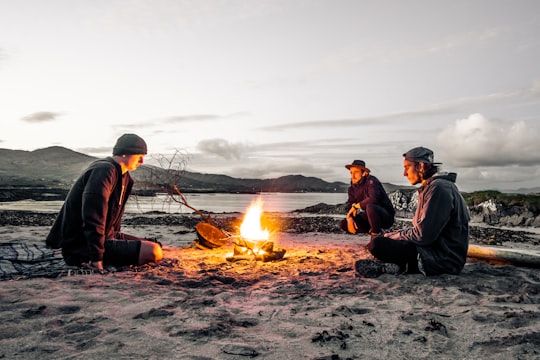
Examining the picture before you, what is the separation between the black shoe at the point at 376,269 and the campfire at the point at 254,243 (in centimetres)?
177

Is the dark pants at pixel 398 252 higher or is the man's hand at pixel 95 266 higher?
the dark pants at pixel 398 252

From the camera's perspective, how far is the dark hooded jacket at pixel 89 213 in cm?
511

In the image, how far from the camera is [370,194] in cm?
804

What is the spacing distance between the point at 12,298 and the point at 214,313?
2308 millimetres

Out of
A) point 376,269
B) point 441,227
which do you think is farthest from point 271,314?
point 441,227

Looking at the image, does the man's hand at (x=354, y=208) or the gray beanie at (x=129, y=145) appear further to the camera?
the man's hand at (x=354, y=208)

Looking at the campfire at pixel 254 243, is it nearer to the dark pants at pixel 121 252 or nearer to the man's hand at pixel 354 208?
the dark pants at pixel 121 252

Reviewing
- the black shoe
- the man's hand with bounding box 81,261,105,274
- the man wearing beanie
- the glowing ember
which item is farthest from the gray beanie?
the black shoe

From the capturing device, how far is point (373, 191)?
8000 millimetres

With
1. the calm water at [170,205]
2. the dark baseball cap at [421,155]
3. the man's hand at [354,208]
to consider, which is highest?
the dark baseball cap at [421,155]

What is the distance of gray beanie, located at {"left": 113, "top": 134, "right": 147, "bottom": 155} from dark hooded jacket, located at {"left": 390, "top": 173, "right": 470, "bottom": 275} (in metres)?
4.17

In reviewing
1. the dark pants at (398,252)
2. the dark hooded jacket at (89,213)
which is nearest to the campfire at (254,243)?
the dark pants at (398,252)

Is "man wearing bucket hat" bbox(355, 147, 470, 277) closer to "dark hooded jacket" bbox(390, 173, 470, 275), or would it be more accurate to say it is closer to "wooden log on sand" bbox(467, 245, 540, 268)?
"dark hooded jacket" bbox(390, 173, 470, 275)

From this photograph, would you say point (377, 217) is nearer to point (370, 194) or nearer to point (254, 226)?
point (370, 194)
